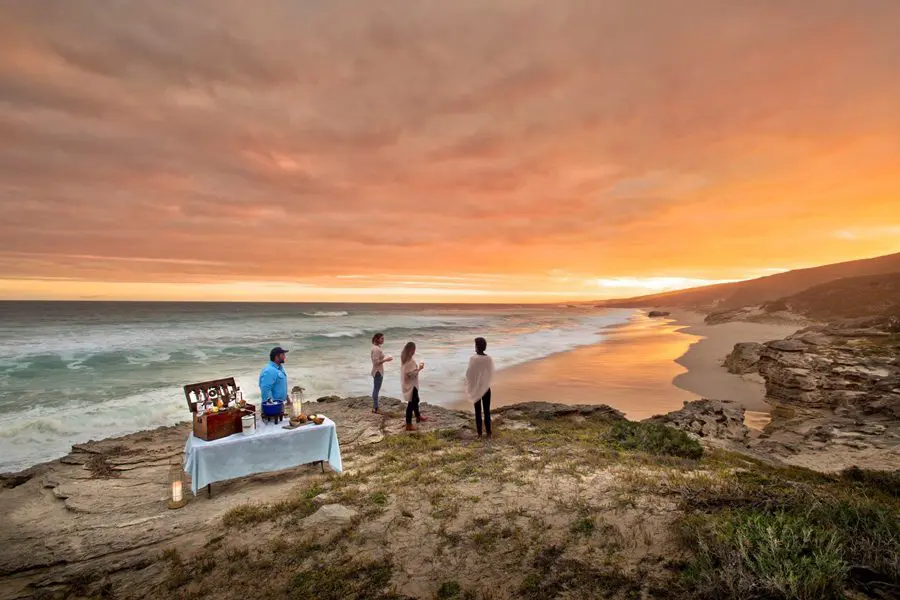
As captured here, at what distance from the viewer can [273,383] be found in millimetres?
7477

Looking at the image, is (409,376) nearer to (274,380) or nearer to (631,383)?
(274,380)

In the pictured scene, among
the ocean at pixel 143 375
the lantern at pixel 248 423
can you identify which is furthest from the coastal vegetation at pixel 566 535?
the ocean at pixel 143 375

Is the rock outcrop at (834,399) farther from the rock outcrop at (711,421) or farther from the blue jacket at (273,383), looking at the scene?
the blue jacket at (273,383)

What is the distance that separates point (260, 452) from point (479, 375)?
4.65 m

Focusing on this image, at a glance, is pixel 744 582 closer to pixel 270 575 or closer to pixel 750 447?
pixel 270 575

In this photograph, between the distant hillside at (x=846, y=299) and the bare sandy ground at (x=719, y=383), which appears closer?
the bare sandy ground at (x=719, y=383)

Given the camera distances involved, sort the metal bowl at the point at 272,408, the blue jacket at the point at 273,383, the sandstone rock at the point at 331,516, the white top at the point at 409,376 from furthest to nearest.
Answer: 1. the white top at the point at 409,376
2. the metal bowl at the point at 272,408
3. the blue jacket at the point at 273,383
4. the sandstone rock at the point at 331,516

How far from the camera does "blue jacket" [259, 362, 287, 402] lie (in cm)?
737

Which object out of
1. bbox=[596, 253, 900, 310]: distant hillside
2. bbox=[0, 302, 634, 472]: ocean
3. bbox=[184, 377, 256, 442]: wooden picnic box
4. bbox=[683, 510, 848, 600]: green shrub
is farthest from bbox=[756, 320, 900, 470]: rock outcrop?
bbox=[596, 253, 900, 310]: distant hillside

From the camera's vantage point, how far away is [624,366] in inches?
925

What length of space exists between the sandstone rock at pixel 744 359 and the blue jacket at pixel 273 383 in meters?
21.7

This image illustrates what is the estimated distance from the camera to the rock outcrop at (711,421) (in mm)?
10328

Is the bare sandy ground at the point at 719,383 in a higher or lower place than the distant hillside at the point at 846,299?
lower

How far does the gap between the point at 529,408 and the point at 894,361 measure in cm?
1298
